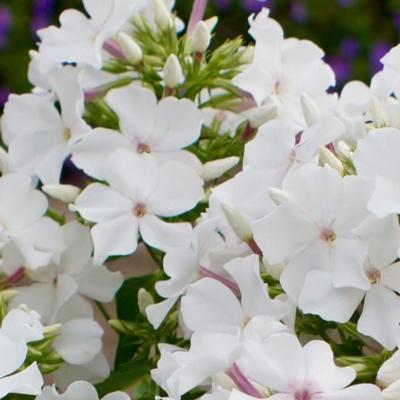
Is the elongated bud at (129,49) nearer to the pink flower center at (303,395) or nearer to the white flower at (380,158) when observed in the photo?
the white flower at (380,158)

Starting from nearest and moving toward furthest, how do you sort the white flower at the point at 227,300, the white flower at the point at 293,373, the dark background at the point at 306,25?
the white flower at the point at 293,373, the white flower at the point at 227,300, the dark background at the point at 306,25

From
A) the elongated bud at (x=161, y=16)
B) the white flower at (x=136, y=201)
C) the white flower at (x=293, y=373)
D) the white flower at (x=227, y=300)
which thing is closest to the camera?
the white flower at (x=293, y=373)

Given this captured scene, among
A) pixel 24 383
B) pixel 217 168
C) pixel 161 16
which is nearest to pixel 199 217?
pixel 217 168

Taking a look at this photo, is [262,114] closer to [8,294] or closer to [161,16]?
[161,16]

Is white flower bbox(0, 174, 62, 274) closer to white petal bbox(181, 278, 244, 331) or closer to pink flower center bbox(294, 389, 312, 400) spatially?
white petal bbox(181, 278, 244, 331)

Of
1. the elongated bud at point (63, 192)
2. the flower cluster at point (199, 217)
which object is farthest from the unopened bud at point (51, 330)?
the elongated bud at point (63, 192)

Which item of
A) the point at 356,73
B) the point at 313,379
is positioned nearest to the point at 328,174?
the point at 313,379
